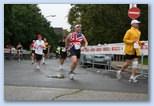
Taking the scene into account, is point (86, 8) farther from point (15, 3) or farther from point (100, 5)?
point (15, 3)

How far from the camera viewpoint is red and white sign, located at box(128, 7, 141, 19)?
1172 centimetres

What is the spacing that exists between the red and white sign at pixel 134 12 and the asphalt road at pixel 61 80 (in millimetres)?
801

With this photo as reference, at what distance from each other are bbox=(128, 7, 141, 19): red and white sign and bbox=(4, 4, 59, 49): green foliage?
982 mm

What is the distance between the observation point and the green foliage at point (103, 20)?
11.8 meters

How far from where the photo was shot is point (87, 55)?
1246 cm

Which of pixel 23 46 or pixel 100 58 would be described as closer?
pixel 23 46

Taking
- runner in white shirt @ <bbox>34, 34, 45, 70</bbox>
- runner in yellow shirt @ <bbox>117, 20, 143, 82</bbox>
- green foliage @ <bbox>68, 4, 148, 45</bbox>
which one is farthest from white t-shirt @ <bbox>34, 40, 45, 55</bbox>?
runner in yellow shirt @ <bbox>117, 20, 143, 82</bbox>

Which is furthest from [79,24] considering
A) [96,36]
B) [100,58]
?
[100,58]

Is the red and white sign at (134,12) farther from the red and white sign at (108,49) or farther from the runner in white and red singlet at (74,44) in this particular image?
the runner in white and red singlet at (74,44)

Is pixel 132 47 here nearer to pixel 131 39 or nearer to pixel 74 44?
pixel 131 39

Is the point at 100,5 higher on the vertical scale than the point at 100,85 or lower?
higher

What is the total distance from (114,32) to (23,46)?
3.84 ft

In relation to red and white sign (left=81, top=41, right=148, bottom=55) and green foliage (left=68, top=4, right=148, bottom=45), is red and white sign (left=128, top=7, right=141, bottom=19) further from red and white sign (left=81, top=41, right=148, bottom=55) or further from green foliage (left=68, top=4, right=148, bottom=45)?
red and white sign (left=81, top=41, right=148, bottom=55)

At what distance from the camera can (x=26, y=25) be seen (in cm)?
1194
